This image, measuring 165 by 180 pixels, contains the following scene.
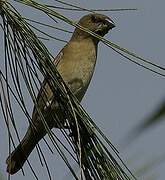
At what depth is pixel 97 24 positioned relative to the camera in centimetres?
370

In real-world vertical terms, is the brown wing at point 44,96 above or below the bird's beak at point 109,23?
below

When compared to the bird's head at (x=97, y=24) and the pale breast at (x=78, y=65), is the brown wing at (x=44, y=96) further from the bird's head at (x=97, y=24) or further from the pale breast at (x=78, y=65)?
the bird's head at (x=97, y=24)

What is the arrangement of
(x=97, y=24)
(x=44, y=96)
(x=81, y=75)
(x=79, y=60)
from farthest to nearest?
(x=97, y=24), (x=79, y=60), (x=81, y=75), (x=44, y=96)

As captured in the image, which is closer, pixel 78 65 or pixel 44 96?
pixel 44 96

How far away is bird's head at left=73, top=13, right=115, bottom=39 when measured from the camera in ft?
11.8

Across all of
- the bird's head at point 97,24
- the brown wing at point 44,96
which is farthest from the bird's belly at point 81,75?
the bird's head at point 97,24

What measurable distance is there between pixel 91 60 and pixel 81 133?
6.46 feet

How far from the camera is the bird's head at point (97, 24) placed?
3598 mm

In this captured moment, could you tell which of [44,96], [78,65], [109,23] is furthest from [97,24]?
[44,96]

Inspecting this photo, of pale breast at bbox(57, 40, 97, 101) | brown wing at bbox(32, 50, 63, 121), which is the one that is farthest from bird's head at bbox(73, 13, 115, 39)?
brown wing at bbox(32, 50, 63, 121)

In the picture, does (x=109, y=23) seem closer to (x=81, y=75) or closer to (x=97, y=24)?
(x=97, y=24)

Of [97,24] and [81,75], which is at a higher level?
[97,24]

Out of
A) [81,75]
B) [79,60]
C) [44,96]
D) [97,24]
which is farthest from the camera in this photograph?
[97,24]

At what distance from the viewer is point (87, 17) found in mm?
3795
